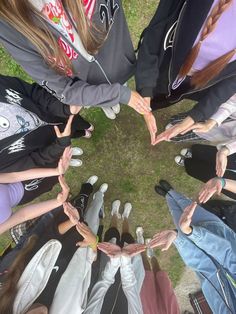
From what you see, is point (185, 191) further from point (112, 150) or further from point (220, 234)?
point (220, 234)

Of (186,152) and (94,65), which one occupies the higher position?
(94,65)

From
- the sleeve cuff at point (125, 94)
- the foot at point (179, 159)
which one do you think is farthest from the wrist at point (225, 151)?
the foot at point (179, 159)

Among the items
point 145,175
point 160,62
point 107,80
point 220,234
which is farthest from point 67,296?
point 145,175

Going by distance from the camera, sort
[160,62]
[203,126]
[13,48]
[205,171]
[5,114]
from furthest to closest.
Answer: [205,171]
[203,126]
[5,114]
[160,62]
[13,48]

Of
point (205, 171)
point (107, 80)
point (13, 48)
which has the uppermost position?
point (13, 48)

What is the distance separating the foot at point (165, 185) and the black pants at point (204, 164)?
25cm

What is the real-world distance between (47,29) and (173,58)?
54cm

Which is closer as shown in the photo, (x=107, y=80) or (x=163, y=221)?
(x=107, y=80)

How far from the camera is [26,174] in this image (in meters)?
2.04

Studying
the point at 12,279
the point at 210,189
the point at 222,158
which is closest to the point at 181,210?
the point at 210,189

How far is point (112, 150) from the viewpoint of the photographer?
3014 millimetres

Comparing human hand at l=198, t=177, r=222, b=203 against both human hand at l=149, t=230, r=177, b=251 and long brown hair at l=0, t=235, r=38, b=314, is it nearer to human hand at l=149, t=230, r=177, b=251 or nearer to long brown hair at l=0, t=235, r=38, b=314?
human hand at l=149, t=230, r=177, b=251

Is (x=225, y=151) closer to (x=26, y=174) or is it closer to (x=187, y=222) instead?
(x=187, y=222)

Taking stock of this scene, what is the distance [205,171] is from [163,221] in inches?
31.6
